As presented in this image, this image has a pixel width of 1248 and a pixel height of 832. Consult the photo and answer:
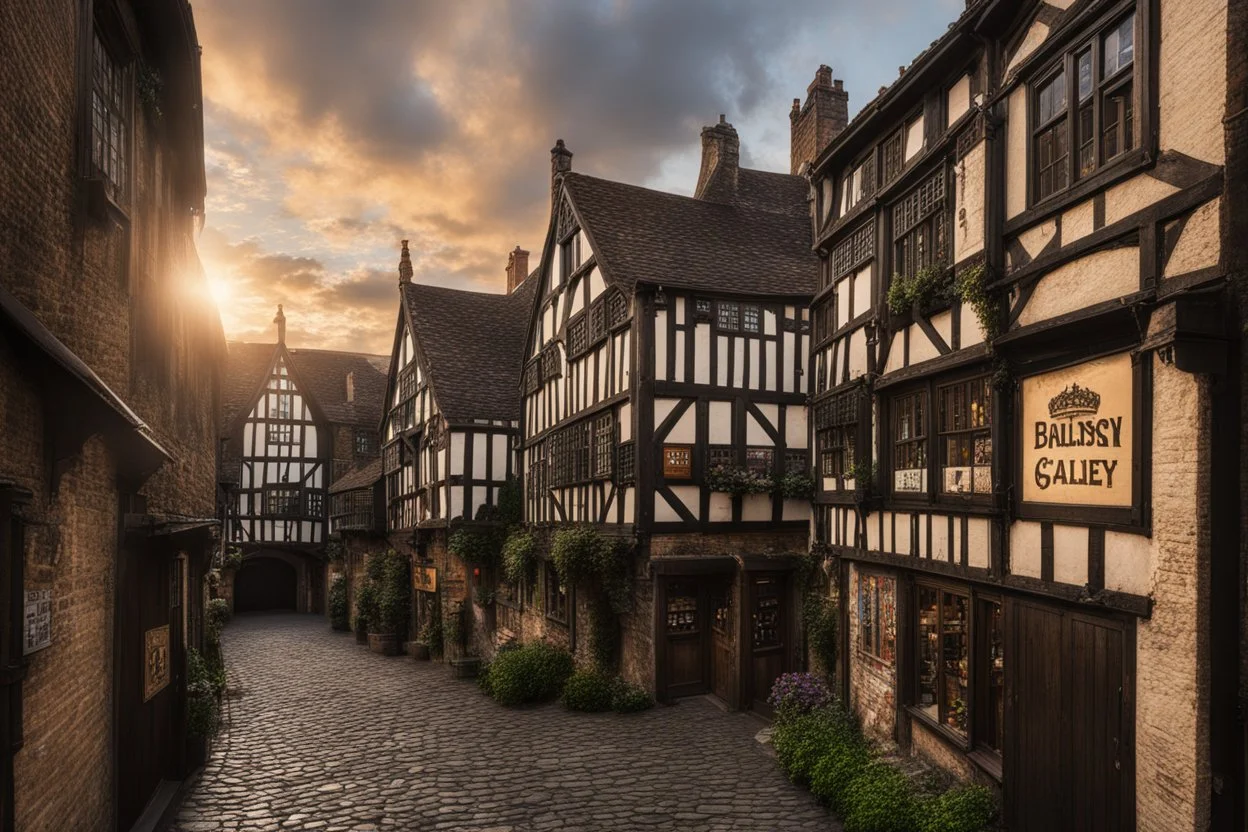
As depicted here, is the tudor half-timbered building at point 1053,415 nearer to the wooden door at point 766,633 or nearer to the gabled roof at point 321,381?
the wooden door at point 766,633

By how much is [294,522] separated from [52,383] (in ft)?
112

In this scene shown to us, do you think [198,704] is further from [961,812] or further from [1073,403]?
[1073,403]

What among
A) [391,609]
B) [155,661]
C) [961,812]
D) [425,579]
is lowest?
[391,609]

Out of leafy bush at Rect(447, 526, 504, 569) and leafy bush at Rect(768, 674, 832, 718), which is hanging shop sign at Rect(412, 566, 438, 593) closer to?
leafy bush at Rect(447, 526, 504, 569)

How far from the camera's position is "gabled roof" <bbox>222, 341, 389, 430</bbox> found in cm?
3897

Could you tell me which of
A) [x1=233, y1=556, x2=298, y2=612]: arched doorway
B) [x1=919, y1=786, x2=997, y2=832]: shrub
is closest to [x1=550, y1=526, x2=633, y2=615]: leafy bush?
[x1=919, y1=786, x2=997, y2=832]: shrub

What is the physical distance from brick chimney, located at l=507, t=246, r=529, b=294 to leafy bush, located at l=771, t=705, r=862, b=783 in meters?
25.2

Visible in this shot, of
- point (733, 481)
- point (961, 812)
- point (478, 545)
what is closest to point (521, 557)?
point (478, 545)

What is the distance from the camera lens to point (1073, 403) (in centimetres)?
684

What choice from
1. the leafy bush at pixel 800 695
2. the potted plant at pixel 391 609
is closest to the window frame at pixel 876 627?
the leafy bush at pixel 800 695

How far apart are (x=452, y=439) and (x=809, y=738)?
47.1 ft

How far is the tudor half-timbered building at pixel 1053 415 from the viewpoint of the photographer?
5.54 meters

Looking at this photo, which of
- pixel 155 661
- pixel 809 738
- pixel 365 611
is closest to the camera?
pixel 155 661

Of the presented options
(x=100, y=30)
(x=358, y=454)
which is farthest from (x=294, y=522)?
(x=100, y=30)
